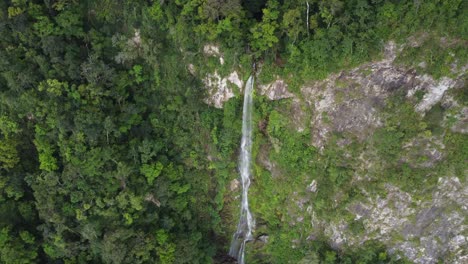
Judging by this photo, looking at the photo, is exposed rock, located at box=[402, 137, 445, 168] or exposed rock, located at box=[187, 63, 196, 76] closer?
exposed rock, located at box=[402, 137, 445, 168]

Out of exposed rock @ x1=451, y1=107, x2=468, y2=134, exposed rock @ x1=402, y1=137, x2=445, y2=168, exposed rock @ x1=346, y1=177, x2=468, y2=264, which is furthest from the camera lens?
exposed rock @ x1=346, y1=177, x2=468, y2=264

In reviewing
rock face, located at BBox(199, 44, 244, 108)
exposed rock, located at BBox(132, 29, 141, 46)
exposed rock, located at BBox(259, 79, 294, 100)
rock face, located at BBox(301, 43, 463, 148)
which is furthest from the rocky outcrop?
exposed rock, located at BBox(132, 29, 141, 46)

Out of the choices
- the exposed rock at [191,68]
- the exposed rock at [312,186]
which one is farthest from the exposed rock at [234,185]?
the exposed rock at [191,68]

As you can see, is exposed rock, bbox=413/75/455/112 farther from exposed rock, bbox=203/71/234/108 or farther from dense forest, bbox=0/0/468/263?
exposed rock, bbox=203/71/234/108

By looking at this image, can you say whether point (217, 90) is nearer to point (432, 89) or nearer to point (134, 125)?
point (134, 125)

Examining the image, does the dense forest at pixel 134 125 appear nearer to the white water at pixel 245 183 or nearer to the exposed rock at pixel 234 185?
the exposed rock at pixel 234 185

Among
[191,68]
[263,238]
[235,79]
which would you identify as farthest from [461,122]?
[191,68]
